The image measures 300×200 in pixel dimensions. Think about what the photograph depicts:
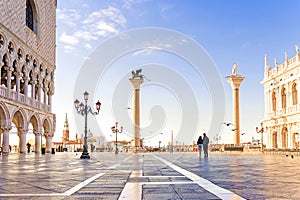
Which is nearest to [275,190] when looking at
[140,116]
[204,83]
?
[204,83]

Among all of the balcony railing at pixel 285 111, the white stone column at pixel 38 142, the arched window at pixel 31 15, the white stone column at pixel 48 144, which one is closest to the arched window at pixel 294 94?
the balcony railing at pixel 285 111

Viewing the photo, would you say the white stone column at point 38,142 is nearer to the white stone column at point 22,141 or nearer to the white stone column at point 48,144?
the white stone column at point 48,144

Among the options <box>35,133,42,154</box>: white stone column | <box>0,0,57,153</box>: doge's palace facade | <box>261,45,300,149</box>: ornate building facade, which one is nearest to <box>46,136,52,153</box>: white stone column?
<box>0,0,57,153</box>: doge's palace facade

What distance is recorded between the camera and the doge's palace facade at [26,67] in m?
34.7

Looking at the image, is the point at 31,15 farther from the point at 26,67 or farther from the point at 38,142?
the point at 38,142

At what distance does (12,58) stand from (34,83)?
723cm

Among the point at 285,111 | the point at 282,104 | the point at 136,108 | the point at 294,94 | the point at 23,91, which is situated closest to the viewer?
the point at 23,91

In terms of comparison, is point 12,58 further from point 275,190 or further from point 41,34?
point 275,190

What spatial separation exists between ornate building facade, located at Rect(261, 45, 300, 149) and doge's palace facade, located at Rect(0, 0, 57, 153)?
30.5 m

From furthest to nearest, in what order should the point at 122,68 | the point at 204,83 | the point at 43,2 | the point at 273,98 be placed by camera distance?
1. the point at 273,98
2. the point at 43,2
3. the point at 122,68
4. the point at 204,83

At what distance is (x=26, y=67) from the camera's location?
1593 inches

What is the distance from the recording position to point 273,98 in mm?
58188

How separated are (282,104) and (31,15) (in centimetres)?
3543

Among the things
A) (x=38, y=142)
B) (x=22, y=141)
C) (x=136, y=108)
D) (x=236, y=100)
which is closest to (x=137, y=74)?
(x=136, y=108)
